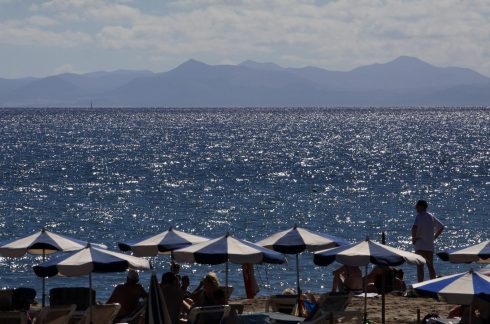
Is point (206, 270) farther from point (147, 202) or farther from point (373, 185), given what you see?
point (373, 185)

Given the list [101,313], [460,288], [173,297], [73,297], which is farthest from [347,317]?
[73,297]

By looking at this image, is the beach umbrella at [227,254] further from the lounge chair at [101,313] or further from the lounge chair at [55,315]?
the lounge chair at [55,315]

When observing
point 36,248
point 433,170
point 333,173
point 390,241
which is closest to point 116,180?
point 333,173

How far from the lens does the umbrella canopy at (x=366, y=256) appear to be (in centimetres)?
1559

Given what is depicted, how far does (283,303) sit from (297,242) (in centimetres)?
97

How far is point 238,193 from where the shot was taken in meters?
55.2

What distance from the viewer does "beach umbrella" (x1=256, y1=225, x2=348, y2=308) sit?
17.4 metres

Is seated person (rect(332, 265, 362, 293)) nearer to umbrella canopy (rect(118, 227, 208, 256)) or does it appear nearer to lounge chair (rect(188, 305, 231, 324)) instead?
umbrella canopy (rect(118, 227, 208, 256))

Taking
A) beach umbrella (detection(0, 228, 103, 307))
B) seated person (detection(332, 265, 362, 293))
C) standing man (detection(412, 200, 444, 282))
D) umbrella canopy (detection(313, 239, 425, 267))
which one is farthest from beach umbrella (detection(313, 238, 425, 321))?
standing man (detection(412, 200, 444, 282))

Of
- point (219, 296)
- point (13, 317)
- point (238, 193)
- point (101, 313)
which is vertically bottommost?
point (238, 193)

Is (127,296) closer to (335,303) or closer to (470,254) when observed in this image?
(335,303)

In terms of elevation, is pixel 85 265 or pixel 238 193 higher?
pixel 85 265

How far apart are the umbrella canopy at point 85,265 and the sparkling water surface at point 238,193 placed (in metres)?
10.7

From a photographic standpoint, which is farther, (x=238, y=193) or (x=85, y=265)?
(x=238, y=193)
